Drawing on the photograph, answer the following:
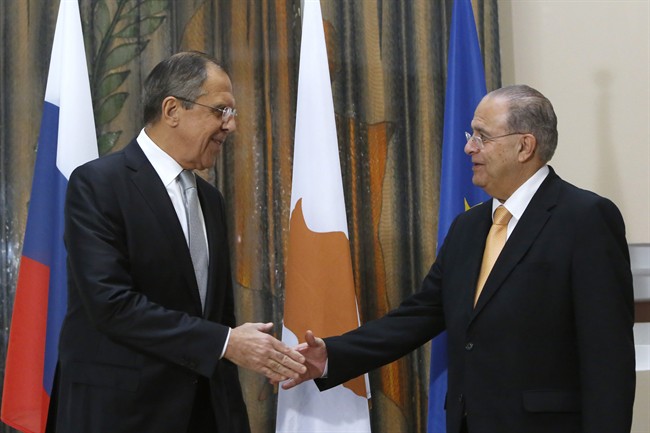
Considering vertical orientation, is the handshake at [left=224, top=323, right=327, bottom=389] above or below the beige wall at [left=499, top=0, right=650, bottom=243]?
below

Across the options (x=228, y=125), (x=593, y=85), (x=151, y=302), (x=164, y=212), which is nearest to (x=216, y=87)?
(x=228, y=125)

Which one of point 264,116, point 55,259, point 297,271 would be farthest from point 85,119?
point 297,271

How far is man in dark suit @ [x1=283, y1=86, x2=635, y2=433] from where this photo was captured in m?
2.03

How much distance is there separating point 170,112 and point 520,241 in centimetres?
109

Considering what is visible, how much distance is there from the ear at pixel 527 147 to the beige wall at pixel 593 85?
1.43m

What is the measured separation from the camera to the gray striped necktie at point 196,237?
223 cm

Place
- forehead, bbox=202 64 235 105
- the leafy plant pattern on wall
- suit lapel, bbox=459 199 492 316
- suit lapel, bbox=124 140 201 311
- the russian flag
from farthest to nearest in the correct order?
the leafy plant pattern on wall, the russian flag, forehead, bbox=202 64 235 105, suit lapel, bbox=459 199 492 316, suit lapel, bbox=124 140 201 311

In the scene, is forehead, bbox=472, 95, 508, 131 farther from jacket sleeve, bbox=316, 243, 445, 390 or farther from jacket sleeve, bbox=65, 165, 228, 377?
jacket sleeve, bbox=65, 165, 228, 377

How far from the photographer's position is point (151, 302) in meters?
2.09

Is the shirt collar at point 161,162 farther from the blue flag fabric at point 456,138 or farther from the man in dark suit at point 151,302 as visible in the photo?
the blue flag fabric at point 456,138

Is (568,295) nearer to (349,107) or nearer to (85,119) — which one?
(349,107)

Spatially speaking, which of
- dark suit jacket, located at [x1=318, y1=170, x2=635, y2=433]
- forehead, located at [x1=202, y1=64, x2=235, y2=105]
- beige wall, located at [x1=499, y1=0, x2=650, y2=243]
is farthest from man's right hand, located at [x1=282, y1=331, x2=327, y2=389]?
beige wall, located at [x1=499, y1=0, x2=650, y2=243]

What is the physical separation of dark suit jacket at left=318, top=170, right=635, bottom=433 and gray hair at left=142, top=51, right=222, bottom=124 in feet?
3.28

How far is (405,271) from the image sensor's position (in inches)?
138
